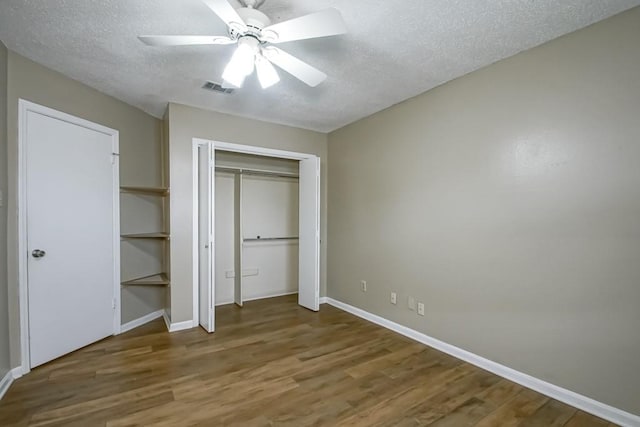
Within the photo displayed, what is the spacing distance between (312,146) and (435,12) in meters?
2.63

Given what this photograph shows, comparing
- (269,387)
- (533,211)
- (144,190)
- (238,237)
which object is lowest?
(269,387)

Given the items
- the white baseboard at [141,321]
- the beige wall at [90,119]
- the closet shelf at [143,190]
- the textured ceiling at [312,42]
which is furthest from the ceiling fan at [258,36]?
the white baseboard at [141,321]

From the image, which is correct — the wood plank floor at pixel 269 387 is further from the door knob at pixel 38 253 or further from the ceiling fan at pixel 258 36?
the ceiling fan at pixel 258 36

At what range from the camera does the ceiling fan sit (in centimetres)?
149

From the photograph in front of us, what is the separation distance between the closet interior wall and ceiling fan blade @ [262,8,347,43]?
2.63m

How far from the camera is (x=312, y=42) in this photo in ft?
7.04

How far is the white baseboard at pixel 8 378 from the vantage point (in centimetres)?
209

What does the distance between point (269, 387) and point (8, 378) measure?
1.98 m

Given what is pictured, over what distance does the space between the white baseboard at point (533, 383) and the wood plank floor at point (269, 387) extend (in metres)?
0.07

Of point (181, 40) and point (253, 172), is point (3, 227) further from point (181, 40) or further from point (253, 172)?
point (253, 172)

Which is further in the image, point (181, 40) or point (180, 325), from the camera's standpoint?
point (180, 325)

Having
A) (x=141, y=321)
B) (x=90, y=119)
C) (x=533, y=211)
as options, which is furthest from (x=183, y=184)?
(x=533, y=211)

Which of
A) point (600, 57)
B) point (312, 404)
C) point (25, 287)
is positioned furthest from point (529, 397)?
point (25, 287)

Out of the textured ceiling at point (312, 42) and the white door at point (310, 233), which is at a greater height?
the textured ceiling at point (312, 42)
